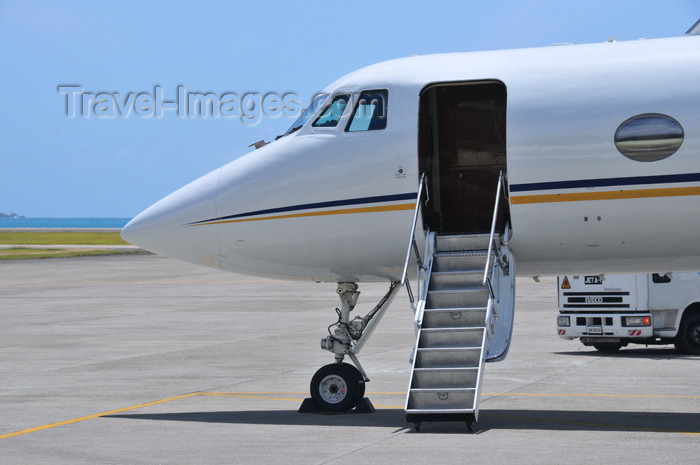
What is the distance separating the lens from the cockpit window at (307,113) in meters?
15.7

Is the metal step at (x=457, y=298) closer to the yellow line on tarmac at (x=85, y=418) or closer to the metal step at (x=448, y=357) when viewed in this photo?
the metal step at (x=448, y=357)

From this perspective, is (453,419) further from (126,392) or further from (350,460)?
(126,392)

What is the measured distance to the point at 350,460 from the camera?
40.2ft

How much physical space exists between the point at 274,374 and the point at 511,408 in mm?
6115

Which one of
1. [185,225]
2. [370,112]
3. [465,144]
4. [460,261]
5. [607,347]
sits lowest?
[607,347]

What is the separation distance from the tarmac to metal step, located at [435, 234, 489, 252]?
245cm

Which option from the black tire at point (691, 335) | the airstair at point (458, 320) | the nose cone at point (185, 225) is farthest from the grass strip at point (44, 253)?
the airstair at point (458, 320)

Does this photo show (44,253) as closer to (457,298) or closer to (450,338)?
(457,298)

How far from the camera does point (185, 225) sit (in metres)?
15.7

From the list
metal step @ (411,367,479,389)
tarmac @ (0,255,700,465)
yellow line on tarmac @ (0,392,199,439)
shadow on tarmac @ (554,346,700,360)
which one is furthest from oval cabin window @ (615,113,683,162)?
shadow on tarmac @ (554,346,700,360)

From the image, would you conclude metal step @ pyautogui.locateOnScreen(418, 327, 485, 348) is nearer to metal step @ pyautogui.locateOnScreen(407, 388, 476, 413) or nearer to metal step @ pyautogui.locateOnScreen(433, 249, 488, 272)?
metal step @ pyautogui.locateOnScreen(407, 388, 476, 413)

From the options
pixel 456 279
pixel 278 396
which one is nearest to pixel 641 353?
pixel 278 396

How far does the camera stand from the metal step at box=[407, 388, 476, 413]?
13284mm

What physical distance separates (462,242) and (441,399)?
2.48m
